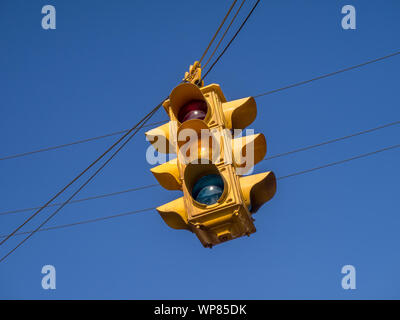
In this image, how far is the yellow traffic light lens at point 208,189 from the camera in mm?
4306

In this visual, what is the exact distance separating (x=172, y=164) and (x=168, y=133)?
1.16 feet

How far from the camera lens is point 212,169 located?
4.37 m

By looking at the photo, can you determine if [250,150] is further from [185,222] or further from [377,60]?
[377,60]

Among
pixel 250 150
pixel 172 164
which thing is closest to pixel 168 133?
pixel 172 164

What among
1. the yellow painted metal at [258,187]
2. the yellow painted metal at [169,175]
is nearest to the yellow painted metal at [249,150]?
the yellow painted metal at [258,187]

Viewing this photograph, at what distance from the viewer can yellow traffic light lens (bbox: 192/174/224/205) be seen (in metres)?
4.31

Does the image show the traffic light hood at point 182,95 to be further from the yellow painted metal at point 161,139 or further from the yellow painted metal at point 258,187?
the yellow painted metal at point 258,187

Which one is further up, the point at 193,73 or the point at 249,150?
the point at 193,73

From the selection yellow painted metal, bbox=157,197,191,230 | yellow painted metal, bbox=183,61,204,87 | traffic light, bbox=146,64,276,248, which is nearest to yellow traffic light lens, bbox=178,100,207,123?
traffic light, bbox=146,64,276,248

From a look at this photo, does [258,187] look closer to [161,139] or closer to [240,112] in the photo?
[240,112]

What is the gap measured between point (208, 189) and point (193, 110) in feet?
3.17

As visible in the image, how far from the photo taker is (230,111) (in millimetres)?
4793

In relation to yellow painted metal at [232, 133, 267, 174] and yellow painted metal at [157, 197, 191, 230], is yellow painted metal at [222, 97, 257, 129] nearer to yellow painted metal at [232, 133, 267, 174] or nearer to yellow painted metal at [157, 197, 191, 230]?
yellow painted metal at [232, 133, 267, 174]

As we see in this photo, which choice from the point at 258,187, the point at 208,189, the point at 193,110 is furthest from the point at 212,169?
the point at 193,110
